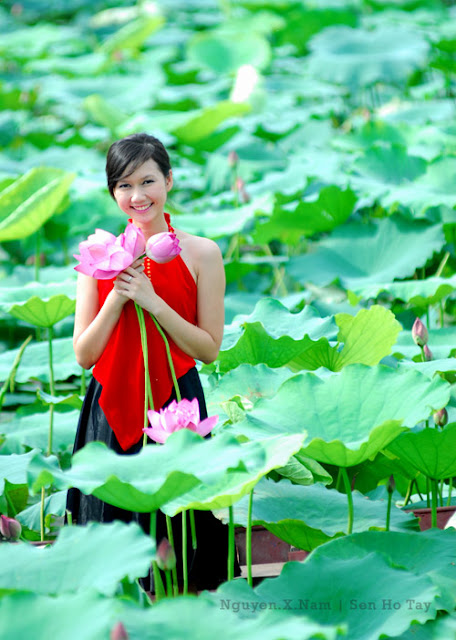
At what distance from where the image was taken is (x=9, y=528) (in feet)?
4.41

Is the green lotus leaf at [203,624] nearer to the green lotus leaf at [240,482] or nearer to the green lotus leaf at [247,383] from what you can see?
the green lotus leaf at [240,482]

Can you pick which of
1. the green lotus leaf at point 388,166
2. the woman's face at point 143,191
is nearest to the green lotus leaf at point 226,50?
the green lotus leaf at point 388,166

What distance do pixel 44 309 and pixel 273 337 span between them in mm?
440

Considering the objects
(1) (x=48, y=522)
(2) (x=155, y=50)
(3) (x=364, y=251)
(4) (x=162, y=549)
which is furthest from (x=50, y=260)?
(2) (x=155, y=50)

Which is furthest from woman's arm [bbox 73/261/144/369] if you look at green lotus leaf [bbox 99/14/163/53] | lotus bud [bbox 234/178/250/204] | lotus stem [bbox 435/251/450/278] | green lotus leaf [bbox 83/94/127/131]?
green lotus leaf [bbox 99/14/163/53]

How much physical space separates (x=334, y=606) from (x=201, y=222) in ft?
5.36

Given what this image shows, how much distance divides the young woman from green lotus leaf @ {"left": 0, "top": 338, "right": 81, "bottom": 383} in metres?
0.61

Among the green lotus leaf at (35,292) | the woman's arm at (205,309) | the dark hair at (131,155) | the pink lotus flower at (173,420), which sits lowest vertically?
the green lotus leaf at (35,292)

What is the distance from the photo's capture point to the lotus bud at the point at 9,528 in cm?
134

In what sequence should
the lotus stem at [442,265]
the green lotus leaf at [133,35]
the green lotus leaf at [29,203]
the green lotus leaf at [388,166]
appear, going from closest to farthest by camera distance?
the green lotus leaf at [29,203], the lotus stem at [442,265], the green lotus leaf at [388,166], the green lotus leaf at [133,35]

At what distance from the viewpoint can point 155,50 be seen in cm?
586

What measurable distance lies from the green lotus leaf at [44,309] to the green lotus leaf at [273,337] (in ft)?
1.00

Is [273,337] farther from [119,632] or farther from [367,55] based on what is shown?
[367,55]

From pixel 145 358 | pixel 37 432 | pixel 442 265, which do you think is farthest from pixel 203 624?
pixel 442 265
